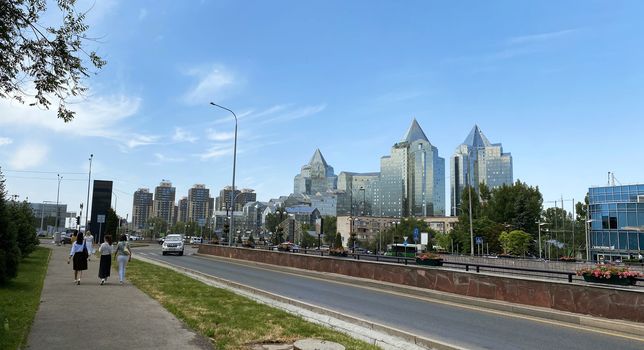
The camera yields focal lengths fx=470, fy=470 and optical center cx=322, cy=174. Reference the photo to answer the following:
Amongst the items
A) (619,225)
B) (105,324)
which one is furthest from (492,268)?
(619,225)

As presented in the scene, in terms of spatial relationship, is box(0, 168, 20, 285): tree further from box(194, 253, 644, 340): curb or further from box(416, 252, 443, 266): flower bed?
box(416, 252, 443, 266): flower bed

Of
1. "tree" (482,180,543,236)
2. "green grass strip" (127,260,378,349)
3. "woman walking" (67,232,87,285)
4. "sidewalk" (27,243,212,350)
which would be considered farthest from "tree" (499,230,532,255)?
"sidewalk" (27,243,212,350)

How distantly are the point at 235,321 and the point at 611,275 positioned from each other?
32.5ft

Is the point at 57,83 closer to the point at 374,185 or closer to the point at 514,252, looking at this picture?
the point at 514,252

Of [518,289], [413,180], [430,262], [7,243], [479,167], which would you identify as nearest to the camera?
[518,289]

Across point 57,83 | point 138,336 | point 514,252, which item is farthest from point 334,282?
point 514,252

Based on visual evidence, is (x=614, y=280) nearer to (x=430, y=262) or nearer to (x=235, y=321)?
(x=235, y=321)

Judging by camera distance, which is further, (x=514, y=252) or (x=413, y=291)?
(x=514, y=252)

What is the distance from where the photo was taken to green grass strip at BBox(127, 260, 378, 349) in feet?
25.3

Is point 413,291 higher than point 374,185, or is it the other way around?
point 374,185

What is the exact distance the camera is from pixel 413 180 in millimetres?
190875

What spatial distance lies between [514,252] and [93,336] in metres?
75.7

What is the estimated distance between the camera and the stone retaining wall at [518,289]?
1024 centimetres

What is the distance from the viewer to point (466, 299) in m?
13.8
